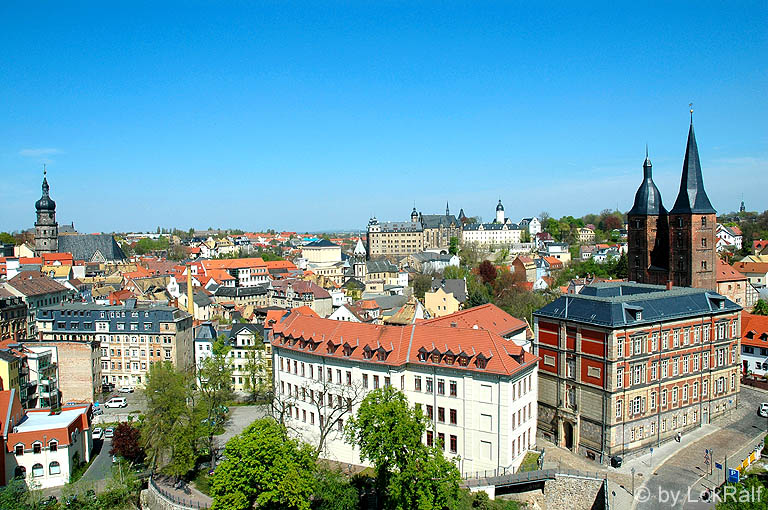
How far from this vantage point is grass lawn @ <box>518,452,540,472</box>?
37.2 metres

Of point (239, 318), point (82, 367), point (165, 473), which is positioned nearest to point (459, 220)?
point (239, 318)

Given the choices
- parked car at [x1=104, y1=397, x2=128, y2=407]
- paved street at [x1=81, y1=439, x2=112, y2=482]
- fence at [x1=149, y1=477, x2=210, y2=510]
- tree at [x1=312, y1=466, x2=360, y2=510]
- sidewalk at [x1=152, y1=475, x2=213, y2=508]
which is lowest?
paved street at [x1=81, y1=439, x2=112, y2=482]

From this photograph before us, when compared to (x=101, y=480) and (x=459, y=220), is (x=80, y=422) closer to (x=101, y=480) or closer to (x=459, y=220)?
(x=101, y=480)

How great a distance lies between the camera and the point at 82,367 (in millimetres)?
57875

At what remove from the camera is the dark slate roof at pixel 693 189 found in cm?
5531

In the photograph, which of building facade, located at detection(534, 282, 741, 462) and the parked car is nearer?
building facade, located at detection(534, 282, 741, 462)

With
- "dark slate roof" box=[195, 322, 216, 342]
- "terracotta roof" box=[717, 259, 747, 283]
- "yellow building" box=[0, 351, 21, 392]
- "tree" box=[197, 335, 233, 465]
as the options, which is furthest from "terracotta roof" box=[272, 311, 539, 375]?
"terracotta roof" box=[717, 259, 747, 283]

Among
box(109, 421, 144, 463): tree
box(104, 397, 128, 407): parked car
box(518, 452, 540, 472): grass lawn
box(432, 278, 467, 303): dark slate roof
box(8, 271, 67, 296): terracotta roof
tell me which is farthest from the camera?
box(432, 278, 467, 303): dark slate roof

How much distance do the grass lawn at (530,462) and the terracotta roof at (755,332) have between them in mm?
29231

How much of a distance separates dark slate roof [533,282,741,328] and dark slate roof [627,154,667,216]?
1563cm

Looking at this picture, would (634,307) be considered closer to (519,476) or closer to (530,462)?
(530,462)

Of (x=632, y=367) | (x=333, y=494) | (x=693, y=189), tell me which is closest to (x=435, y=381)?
(x=333, y=494)

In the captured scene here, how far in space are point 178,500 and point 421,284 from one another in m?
72.0

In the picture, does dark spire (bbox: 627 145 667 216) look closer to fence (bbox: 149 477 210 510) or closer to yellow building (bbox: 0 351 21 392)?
fence (bbox: 149 477 210 510)
